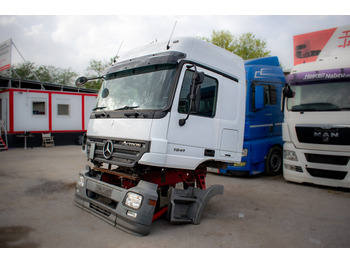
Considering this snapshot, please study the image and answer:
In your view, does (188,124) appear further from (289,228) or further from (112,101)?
(289,228)

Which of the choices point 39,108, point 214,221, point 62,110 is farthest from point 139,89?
point 62,110

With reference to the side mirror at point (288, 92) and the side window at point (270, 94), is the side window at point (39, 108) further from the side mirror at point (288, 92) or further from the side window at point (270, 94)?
the side mirror at point (288, 92)

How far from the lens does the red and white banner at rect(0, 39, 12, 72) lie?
16.0 meters

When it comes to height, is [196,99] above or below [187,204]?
above

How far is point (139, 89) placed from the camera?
3.88 meters

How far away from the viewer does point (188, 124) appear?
148 inches

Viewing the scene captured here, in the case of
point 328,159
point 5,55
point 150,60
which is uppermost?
point 5,55

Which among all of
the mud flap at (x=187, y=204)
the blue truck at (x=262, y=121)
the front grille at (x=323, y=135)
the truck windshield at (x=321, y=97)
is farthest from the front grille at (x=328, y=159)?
the mud flap at (x=187, y=204)

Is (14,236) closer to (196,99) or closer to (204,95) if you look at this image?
(196,99)

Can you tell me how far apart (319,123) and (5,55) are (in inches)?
715

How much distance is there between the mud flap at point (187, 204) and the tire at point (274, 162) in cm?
382

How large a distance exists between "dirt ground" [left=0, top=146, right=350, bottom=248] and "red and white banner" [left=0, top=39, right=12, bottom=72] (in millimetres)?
12372

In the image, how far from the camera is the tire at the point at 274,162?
7.42 metres

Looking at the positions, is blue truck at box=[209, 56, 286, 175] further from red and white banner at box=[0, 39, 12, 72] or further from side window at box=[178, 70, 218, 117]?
red and white banner at box=[0, 39, 12, 72]
